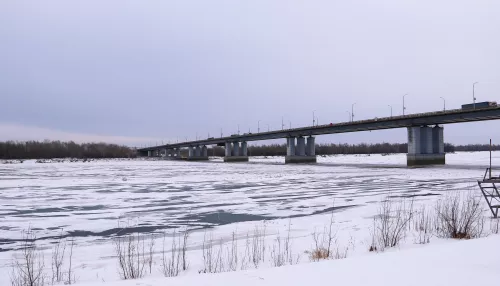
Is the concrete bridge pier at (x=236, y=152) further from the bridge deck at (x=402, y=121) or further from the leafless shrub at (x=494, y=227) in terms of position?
the leafless shrub at (x=494, y=227)

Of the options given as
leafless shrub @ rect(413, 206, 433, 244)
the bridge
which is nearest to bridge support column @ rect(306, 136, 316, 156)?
the bridge

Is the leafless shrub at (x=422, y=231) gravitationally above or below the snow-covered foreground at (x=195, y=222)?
above

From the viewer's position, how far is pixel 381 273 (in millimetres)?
7086

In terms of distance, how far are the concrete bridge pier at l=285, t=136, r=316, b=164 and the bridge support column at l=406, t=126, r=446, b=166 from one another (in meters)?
30.2

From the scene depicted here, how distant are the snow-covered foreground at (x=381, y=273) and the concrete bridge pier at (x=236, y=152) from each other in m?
107

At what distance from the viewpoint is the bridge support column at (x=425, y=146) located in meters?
60.2

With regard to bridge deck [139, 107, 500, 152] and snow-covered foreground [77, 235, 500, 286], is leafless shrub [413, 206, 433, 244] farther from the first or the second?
bridge deck [139, 107, 500, 152]

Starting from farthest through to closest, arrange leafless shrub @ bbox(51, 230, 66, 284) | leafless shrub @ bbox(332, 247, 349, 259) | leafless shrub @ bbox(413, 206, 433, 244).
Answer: leafless shrub @ bbox(413, 206, 433, 244) < leafless shrub @ bbox(332, 247, 349, 259) < leafless shrub @ bbox(51, 230, 66, 284)

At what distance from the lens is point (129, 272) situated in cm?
810

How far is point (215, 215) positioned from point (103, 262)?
23.0ft

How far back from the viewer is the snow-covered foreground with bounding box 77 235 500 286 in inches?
261

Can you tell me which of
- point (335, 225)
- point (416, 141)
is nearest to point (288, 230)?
point (335, 225)

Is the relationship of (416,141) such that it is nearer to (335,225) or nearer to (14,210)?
(335,225)

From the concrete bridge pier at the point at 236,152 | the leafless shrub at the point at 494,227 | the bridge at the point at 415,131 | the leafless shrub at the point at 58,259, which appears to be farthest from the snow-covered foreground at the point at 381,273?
the concrete bridge pier at the point at 236,152
